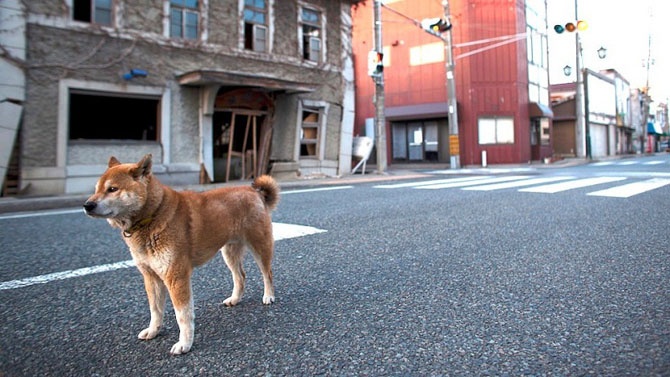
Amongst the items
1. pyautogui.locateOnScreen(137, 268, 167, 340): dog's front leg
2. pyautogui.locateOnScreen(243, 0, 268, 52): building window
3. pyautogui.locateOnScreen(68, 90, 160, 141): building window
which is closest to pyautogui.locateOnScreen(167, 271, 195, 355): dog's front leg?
pyautogui.locateOnScreen(137, 268, 167, 340): dog's front leg

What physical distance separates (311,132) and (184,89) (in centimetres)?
540

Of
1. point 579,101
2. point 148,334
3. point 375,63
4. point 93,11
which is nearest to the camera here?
point 148,334

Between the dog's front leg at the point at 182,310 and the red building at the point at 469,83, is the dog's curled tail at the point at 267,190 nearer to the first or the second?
the dog's front leg at the point at 182,310

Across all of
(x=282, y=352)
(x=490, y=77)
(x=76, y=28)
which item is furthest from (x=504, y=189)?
(x=490, y=77)

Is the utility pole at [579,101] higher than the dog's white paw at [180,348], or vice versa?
the utility pole at [579,101]

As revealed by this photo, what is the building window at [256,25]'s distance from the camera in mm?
15539

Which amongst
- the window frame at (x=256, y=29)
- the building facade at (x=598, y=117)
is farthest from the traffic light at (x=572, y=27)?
the building facade at (x=598, y=117)

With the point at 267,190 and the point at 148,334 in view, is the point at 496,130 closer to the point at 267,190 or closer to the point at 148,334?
the point at 267,190

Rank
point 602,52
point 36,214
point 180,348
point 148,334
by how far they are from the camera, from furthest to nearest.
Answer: point 602,52, point 36,214, point 148,334, point 180,348

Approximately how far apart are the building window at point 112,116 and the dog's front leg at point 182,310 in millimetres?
11311

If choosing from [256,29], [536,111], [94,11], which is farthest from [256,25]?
[536,111]

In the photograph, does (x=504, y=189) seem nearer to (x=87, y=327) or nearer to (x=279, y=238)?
(x=279, y=238)

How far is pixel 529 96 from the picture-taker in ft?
100.0

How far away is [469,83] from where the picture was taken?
93.4 ft
